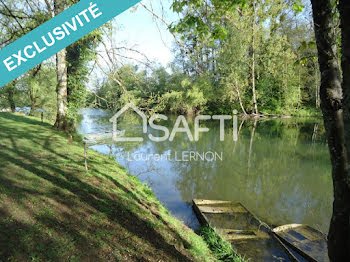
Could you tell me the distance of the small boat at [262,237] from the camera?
5.26m

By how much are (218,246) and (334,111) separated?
13.2 feet

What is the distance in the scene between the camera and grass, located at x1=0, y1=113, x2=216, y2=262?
10.9 feet

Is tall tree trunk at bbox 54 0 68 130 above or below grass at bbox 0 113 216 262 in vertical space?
above

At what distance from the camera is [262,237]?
589 cm

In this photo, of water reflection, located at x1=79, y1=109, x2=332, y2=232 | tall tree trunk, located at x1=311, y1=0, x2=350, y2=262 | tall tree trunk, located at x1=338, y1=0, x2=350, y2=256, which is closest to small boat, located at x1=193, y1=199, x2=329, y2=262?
water reflection, located at x1=79, y1=109, x2=332, y2=232

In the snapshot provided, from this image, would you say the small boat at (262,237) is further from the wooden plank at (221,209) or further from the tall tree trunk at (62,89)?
the tall tree trunk at (62,89)

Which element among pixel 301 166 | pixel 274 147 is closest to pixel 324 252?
pixel 301 166

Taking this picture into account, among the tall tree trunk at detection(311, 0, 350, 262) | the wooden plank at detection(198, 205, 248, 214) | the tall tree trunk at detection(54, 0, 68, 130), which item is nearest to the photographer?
the tall tree trunk at detection(311, 0, 350, 262)

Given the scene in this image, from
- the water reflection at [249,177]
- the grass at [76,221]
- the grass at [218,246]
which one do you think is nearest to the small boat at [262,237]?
the grass at [218,246]

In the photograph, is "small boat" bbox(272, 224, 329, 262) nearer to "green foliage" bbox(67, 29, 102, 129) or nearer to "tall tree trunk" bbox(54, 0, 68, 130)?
"tall tree trunk" bbox(54, 0, 68, 130)

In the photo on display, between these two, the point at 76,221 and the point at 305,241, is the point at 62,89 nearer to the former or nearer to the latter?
the point at 76,221

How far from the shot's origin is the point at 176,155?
14.2 m

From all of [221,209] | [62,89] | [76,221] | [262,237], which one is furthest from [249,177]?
[62,89]

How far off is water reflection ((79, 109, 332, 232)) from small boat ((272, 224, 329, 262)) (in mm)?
957
